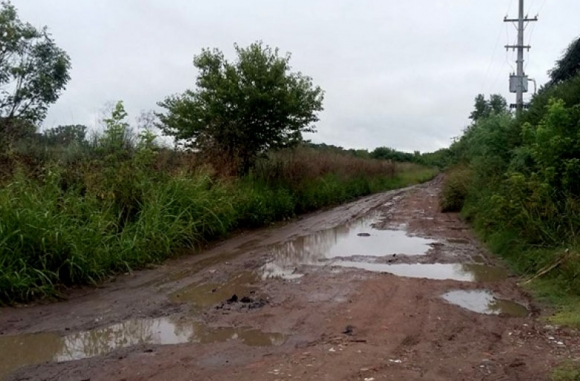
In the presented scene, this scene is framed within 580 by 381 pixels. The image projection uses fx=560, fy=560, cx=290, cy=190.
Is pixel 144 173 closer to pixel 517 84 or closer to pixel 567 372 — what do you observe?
pixel 567 372

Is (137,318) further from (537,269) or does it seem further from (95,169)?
(537,269)

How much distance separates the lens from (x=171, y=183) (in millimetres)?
13016

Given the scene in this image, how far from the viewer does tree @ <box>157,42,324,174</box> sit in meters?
18.8

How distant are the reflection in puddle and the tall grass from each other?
2157mm

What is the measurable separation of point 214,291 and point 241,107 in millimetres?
11490

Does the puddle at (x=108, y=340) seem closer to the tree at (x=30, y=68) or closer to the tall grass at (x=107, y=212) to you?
the tall grass at (x=107, y=212)

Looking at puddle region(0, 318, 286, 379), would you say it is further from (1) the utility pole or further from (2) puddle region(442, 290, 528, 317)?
(1) the utility pole

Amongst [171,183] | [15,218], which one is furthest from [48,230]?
[171,183]

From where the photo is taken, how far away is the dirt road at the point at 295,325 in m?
5.05

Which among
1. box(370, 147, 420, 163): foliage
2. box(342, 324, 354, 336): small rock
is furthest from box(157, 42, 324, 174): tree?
box(370, 147, 420, 163): foliage

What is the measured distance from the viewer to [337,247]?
515 inches

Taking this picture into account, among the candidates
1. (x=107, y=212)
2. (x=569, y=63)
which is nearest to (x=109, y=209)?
(x=107, y=212)

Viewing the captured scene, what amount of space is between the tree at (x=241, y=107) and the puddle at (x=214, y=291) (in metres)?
9.18

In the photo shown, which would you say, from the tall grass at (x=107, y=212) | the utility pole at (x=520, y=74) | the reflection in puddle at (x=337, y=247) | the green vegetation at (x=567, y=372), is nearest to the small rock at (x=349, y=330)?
the green vegetation at (x=567, y=372)
